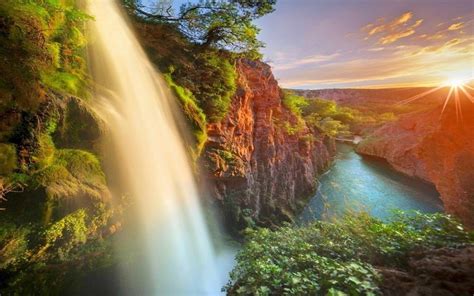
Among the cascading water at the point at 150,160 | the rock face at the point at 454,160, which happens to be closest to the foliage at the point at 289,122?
the rock face at the point at 454,160

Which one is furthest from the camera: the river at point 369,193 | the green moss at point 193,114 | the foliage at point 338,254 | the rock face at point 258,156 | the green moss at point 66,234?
the river at point 369,193

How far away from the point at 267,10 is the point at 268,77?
4995mm

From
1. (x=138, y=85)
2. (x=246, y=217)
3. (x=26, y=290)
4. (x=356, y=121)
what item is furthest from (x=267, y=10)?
(x=356, y=121)

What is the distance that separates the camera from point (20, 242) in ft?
14.3

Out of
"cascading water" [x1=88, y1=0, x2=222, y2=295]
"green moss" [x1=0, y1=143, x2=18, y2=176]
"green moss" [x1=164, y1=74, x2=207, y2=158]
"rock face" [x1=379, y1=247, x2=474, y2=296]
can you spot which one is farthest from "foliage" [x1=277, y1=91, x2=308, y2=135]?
"green moss" [x1=0, y1=143, x2=18, y2=176]

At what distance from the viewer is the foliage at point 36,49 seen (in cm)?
407

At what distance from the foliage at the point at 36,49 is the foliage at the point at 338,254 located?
17.9 ft

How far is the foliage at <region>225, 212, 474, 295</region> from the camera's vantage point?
13.0ft

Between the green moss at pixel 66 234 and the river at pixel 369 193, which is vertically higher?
the green moss at pixel 66 234

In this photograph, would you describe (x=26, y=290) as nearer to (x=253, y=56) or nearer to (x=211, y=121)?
(x=211, y=121)

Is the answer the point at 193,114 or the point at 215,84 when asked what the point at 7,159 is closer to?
the point at 193,114

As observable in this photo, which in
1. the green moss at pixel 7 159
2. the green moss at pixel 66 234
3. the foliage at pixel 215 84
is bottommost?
the green moss at pixel 66 234

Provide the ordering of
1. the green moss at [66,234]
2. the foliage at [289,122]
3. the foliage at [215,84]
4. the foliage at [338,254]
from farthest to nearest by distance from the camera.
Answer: the foliage at [289,122] < the foliage at [215,84] < the green moss at [66,234] < the foliage at [338,254]

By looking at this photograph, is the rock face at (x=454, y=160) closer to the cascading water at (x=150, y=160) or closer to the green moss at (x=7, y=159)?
the cascading water at (x=150, y=160)
